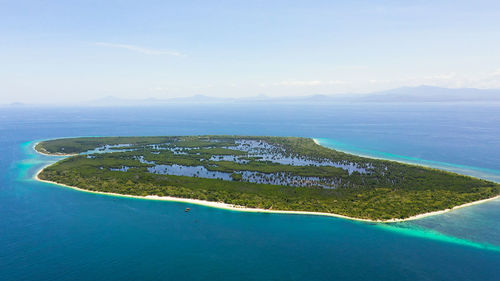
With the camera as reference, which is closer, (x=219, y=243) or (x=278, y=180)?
(x=219, y=243)

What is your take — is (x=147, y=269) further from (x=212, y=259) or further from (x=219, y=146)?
(x=219, y=146)

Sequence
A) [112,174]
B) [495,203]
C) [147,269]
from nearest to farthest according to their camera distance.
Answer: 1. [147,269]
2. [495,203]
3. [112,174]

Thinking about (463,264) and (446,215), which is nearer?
(463,264)

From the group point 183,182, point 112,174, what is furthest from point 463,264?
point 112,174

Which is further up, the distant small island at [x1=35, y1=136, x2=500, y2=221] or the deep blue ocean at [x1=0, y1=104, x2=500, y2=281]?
the distant small island at [x1=35, y1=136, x2=500, y2=221]

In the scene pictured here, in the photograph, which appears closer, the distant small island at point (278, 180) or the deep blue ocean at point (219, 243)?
the deep blue ocean at point (219, 243)

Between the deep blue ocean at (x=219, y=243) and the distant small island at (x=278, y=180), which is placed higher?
the distant small island at (x=278, y=180)

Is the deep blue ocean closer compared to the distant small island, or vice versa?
the deep blue ocean

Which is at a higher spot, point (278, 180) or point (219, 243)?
point (278, 180)
